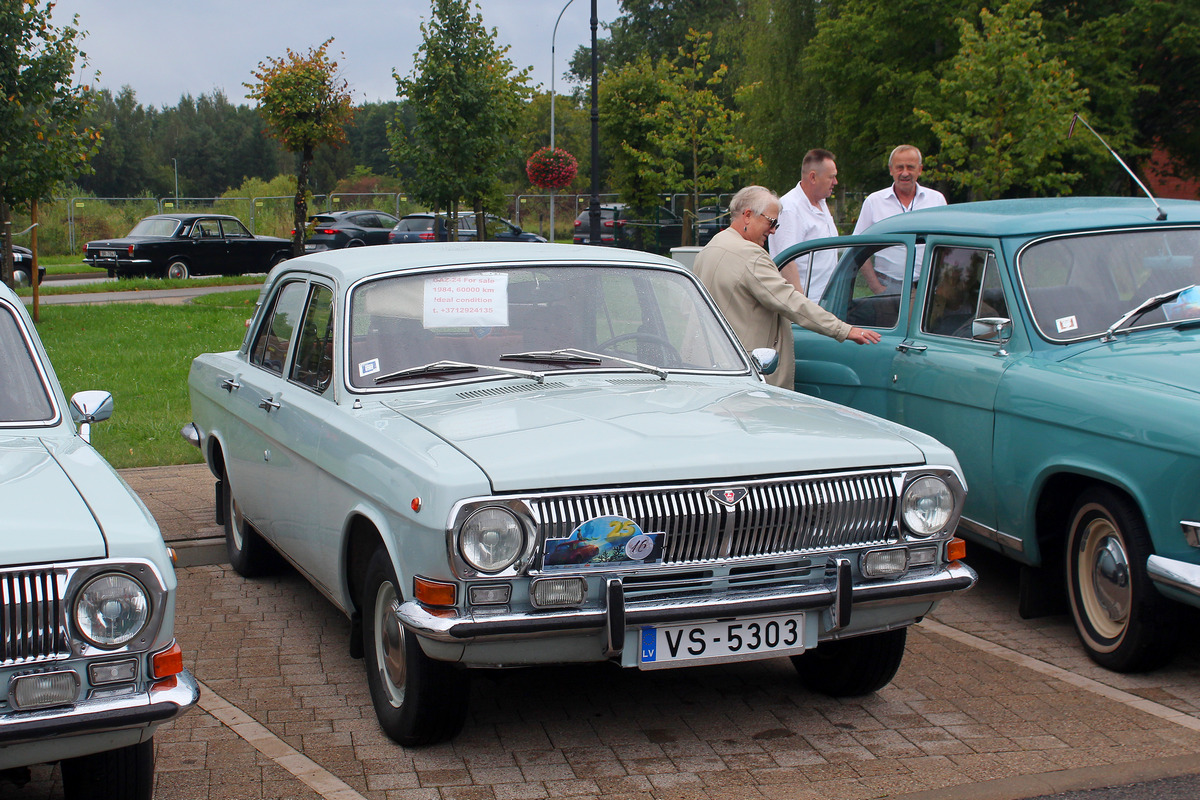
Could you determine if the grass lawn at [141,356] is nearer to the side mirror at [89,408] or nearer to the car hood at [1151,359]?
the side mirror at [89,408]

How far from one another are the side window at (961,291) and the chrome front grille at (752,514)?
81.4 inches

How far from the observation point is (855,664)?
449cm

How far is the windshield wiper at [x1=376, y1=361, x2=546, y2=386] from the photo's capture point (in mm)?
4656

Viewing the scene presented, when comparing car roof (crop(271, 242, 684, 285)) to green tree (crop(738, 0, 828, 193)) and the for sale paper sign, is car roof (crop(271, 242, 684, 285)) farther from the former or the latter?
green tree (crop(738, 0, 828, 193))

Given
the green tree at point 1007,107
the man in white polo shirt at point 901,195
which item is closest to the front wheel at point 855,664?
the man in white polo shirt at point 901,195

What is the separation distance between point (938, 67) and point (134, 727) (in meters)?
32.7

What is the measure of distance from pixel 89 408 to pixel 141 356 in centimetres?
1037

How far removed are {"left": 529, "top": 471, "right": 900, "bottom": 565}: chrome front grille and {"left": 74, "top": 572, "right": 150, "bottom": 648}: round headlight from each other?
111 centimetres

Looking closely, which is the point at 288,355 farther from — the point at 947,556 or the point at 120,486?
the point at 947,556

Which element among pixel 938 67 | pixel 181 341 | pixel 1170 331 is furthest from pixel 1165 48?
pixel 1170 331

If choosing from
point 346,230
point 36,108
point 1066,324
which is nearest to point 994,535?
point 1066,324

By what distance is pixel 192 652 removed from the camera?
512cm

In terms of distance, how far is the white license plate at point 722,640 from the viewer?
3.74 meters

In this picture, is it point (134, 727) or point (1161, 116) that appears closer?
point (134, 727)
